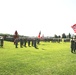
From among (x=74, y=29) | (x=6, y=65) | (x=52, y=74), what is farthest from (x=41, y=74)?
(x=74, y=29)

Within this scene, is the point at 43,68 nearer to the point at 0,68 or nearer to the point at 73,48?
the point at 0,68

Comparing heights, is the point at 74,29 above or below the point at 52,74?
above

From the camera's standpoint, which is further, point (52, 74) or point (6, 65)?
point (6, 65)

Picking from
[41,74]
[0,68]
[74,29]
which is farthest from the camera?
[74,29]

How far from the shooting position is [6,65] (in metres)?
15.7

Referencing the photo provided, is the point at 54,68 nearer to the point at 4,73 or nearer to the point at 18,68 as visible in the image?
the point at 18,68

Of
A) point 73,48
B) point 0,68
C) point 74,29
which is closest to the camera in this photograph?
point 0,68

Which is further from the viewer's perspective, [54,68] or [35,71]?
[54,68]

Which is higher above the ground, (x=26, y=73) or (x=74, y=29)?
(x=74, y=29)

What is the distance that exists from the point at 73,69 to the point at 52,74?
6.54 feet

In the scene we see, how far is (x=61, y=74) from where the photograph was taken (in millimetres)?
13898

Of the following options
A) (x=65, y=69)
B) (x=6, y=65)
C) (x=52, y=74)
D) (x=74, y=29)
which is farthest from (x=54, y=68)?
(x=74, y=29)

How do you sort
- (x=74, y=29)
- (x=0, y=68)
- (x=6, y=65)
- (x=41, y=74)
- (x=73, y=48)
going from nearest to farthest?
(x=41, y=74), (x=0, y=68), (x=6, y=65), (x=74, y=29), (x=73, y=48)

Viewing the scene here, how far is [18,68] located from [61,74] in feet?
7.93
